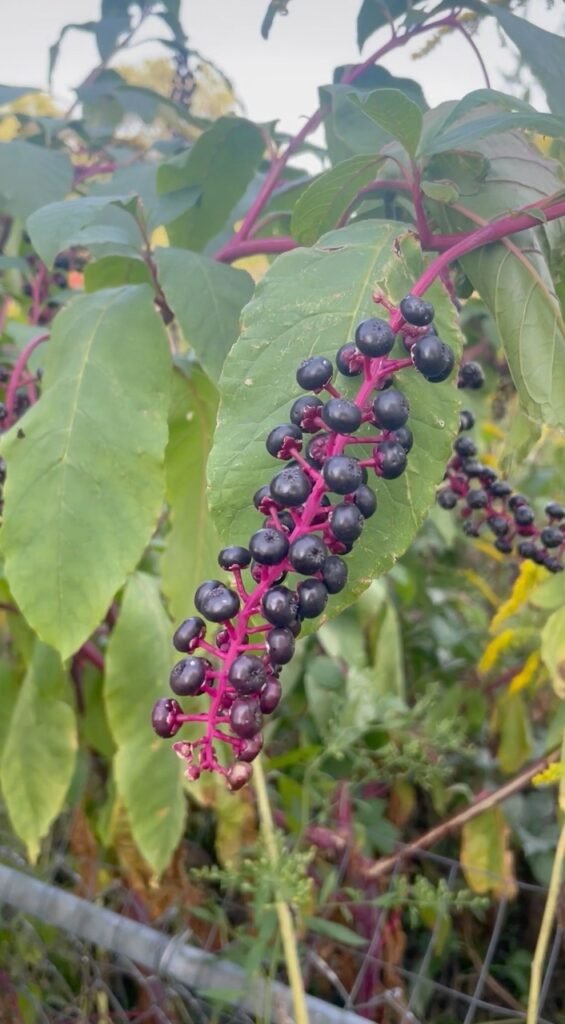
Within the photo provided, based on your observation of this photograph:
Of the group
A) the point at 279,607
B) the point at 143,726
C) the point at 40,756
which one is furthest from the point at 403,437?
the point at 40,756

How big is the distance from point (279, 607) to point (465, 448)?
513 millimetres

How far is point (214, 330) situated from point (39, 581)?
0.89 feet

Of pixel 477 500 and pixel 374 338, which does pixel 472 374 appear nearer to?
pixel 477 500

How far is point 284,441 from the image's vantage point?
0.45 metres

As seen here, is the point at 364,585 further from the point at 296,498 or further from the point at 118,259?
the point at 118,259

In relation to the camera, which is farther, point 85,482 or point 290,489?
point 85,482

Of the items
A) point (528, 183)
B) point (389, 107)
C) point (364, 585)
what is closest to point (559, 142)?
point (528, 183)

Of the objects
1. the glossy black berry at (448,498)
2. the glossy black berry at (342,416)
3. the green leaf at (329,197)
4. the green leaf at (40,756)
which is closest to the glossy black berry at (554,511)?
the glossy black berry at (448,498)

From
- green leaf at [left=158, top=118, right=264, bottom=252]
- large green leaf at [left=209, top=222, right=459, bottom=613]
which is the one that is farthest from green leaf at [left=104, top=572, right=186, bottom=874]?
large green leaf at [left=209, top=222, right=459, bottom=613]

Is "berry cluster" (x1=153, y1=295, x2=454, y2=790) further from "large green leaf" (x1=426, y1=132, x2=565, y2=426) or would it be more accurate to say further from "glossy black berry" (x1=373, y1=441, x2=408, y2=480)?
"large green leaf" (x1=426, y1=132, x2=565, y2=426)

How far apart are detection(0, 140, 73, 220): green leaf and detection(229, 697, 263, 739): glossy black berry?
856 millimetres

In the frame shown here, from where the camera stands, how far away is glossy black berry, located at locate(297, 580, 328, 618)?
0.42 metres

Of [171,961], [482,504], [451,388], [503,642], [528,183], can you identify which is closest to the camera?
[451,388]

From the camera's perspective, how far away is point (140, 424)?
2.34ft
